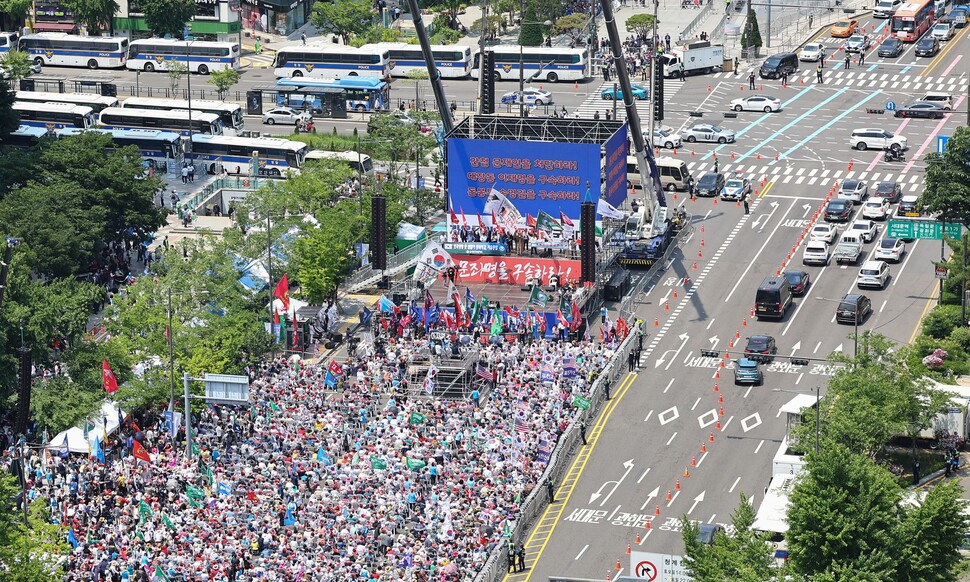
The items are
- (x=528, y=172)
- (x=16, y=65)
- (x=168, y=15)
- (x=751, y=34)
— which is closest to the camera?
(x=528, y=172)

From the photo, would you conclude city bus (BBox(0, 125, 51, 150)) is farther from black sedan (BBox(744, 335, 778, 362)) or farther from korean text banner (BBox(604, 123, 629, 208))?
Answer: black sedan (BBox(744, 335, 778, 362))

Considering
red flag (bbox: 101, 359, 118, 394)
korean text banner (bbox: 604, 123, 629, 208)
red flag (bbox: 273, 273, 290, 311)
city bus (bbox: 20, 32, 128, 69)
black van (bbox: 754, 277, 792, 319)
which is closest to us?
red flag (bbox: 101, 359, 118, 394)

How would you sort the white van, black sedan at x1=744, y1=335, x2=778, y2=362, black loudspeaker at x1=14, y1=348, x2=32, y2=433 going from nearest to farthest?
black loudspeaker at x1=14, y1=348, x2=32, y2=433, black sedan at x1=744, y1=335, x2=778, y2=362, the white van

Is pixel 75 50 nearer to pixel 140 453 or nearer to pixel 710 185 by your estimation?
pixel 710 185

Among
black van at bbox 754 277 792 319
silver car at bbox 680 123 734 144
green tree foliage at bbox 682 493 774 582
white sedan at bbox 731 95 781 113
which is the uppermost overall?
white sedan at bbox 731 95 781 113

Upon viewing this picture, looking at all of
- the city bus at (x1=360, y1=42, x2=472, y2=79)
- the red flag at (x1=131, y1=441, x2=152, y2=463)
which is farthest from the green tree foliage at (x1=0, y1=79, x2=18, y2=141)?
the red flag at (x1=131, y1=441, x2=152, y2=463)

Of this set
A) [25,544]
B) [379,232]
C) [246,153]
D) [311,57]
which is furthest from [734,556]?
[311,57]

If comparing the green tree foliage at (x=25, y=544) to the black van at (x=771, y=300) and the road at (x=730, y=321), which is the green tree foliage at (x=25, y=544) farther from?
the black van at (x=771, y=300)
